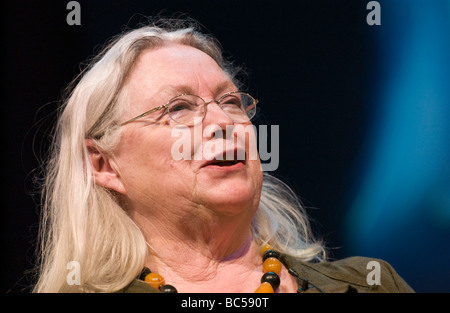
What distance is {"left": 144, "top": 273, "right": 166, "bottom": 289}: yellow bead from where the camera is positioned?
1.52 m

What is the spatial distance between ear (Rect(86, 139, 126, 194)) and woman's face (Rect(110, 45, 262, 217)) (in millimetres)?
17

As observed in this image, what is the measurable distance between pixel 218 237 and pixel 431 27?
1417 millimetres

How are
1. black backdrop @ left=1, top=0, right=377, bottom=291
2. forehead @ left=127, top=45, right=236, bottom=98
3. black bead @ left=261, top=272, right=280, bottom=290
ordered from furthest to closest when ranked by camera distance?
black backdrop @ left=1, top=0, right=377, bottom=291
forehead @ left=127, top=45, right=236, bottom=98
black bead @ left=261, top=272, right=280, bottom=290

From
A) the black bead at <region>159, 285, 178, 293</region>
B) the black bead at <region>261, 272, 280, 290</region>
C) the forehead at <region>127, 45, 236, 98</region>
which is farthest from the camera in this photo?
the forehead at <region>127, 45, 236, 98</region>

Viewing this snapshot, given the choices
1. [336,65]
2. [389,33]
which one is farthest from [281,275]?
[389,33]

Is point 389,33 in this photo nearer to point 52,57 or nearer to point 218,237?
point 218,237

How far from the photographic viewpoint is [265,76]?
→ 7.91ft

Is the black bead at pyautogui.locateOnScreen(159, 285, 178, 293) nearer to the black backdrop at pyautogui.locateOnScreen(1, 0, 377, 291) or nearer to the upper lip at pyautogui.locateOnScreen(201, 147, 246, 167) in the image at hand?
the upper lip at pyautogui.locateOnScreen(201, 147, 246, 167)

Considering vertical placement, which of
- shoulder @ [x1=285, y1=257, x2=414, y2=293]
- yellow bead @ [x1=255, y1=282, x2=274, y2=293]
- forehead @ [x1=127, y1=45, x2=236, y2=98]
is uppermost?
forehead @ [x1=127, y1=45, x2=236, y2=98]

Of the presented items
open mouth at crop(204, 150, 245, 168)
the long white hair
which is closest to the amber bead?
the long white hair

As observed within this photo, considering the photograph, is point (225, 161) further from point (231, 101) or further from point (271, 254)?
point (271, 254)

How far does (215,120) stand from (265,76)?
83 centimetres

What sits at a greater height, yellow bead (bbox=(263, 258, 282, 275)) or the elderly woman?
the elderly woman

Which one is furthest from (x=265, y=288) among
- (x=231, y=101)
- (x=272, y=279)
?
(x=231, y=101)
